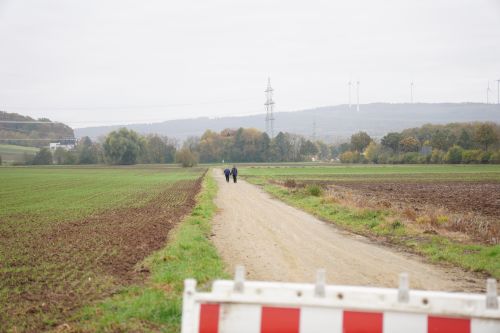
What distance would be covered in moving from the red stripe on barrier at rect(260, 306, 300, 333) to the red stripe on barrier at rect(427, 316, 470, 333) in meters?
0.79

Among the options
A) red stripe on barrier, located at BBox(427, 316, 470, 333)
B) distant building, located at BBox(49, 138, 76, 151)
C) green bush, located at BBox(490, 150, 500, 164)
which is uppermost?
distant building, located at BBox(49, 138, 76, 151)

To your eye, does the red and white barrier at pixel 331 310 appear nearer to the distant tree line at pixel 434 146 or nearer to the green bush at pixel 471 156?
the distant tree line at pixel 434 146

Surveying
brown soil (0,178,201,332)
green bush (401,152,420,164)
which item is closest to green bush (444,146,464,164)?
green bush (401,152,420,164)

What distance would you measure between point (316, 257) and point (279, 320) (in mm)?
9224

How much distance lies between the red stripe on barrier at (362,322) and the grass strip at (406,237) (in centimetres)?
847

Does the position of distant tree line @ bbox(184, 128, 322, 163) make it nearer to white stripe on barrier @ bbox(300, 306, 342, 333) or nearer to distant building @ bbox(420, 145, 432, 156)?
distant building @ bbox(420, 145, 432, 156)

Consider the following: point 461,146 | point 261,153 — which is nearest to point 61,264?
point 461,146

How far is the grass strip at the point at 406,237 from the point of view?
1187 centimetres

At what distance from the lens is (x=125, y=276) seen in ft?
33.8

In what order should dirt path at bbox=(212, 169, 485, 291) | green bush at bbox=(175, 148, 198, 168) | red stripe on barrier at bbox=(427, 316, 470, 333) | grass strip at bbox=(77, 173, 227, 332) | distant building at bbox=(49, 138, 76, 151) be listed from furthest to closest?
distant building at bbox=(49, 138, 76, 151) → green bush at bbox=(175, 148, 198, 168) → dirt path at bbox=(212, 169, 485, 291) → grass strip at bbox=(77, 173, 227, 332) → red stripe on barrier at bbox=(427, 316, 470, 333)

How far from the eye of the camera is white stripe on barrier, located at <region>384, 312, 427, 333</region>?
311 cm

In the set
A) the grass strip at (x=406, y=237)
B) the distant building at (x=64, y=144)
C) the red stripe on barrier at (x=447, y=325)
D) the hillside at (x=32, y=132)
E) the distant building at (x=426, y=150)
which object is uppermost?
the hillside at (x=32, y=132)

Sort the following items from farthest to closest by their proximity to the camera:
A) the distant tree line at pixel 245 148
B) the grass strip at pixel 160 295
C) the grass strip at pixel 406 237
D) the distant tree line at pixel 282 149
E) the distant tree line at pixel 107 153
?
the distant tree line at pixel 245 148 → the distant tree line at pixel 107 153 → the distant tree line at pixel 282 149 → the grass strip at pixel 406 237 → the grass strip at pixel 160 295

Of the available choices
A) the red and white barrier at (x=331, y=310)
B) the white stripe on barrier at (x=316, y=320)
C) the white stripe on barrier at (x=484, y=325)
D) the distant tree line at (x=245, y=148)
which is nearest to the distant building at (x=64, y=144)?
the distant tree line at (x=245, y=148)
